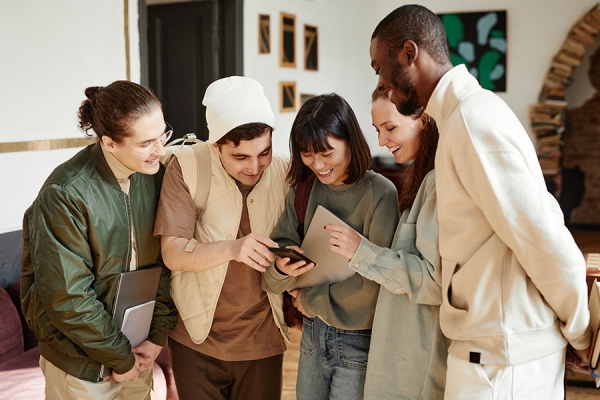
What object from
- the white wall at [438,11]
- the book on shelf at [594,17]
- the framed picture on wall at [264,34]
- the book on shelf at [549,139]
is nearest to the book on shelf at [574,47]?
the white wall at [438,11]

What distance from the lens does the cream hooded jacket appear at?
1259mm

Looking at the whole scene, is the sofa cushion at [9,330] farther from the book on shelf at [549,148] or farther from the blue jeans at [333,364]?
the book on shelf at [549,148]

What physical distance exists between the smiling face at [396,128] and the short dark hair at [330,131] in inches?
3.0

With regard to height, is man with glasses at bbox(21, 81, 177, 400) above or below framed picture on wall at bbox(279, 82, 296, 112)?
below

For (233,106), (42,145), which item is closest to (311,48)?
(42,145)

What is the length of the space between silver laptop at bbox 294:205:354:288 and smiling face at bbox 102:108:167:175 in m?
0.48

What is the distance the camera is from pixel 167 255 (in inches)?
70.8

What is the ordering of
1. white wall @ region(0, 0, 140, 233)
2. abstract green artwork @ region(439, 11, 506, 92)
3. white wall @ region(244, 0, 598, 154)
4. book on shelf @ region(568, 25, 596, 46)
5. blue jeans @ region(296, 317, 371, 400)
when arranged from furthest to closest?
abstract green artwork @ region(439, 11, 506, 92) → book on shelf @ region(568, 25, 596, 46) → white wall @ region(244, 0, 598, 154) → white wall @ region(0, 0, 140, 233) → blue jeans @ region(296, 317, 371, 400)

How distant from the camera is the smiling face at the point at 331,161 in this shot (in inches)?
67.4

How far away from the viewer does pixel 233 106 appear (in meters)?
1.79

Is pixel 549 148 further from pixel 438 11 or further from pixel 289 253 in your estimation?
pixel 289 253

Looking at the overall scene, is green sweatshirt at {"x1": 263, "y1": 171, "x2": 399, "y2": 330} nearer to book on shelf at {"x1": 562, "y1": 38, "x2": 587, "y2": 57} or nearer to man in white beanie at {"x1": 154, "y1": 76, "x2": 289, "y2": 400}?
man in white beanie at {"x1": 154, "y1": 76, "x2": 289, "y2": 400}

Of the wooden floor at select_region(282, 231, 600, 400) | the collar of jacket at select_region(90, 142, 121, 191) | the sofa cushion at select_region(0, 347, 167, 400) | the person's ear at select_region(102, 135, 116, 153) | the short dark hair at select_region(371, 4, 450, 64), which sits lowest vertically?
the wooden floor at select_region(282, 231, 600, 400)

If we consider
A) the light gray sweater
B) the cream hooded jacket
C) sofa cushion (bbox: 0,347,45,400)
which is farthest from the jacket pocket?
sofa cushion (bbox: 0,347,45,400)
